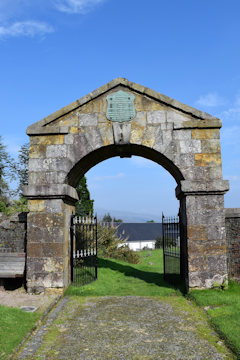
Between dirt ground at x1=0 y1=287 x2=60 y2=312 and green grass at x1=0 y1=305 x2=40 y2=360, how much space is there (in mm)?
542

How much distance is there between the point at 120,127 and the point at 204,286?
4.14m

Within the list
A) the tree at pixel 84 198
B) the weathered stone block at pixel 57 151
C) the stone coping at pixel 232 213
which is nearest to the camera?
the stone coping at pixel 232 213

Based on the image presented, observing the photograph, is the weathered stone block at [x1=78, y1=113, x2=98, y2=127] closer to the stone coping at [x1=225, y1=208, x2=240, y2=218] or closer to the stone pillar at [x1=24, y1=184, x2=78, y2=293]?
the stone pillar at [x1=24, y1=184, x2=78, y2=293]

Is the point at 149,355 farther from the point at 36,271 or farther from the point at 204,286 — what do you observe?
the point at 36,271

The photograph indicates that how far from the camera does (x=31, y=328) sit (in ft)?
16.1

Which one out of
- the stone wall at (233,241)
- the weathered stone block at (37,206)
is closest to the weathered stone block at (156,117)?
the stone wall at (233,241)

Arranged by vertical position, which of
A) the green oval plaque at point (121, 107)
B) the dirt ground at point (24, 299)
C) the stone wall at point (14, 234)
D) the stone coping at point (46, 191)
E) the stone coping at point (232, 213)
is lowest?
the dirt ground at point (24, 299)

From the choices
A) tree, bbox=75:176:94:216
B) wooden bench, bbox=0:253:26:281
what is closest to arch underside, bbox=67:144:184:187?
wooden bench, bbox=0:253:26:281

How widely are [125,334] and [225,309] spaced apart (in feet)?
6.61

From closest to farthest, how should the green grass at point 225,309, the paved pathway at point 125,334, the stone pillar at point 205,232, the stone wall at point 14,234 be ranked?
the paved pathway at point 125,334
the green grass at point 225,309
the stone pillar at point 205,232
the stone wall at point 14,234

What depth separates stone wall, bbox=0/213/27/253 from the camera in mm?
7785

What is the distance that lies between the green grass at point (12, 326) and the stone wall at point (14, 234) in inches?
91.7

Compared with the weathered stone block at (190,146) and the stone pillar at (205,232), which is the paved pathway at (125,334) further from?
the weathered stone block at (190,146)

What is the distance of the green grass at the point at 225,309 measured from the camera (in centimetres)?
446
